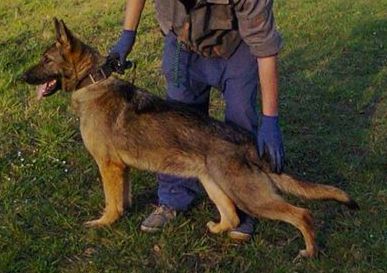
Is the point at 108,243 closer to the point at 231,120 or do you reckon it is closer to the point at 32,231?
the point at 32,231

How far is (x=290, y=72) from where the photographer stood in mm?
7777

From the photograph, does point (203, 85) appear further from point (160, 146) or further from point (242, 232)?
point (242, 232)

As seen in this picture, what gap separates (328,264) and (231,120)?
102 cm

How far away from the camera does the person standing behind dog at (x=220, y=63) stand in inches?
161

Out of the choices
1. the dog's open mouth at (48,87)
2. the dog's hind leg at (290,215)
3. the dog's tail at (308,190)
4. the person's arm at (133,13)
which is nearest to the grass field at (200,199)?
the dog's hind leg at (290,215)

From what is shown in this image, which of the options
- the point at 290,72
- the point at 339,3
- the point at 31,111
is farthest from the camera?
the point at 339,3

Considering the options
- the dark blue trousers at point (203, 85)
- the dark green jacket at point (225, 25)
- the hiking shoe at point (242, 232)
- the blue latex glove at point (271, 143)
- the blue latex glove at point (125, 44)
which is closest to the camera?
the dark green jacket at point (225, 25)

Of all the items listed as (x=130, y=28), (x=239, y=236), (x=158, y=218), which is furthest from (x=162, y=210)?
(x=130, y=28)

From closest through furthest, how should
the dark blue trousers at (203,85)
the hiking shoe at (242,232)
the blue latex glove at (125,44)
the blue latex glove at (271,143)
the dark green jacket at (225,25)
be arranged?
the dark green jacket at (225,25) → the blue latex glove at (271,143) → the dark blue trousers at (203,85) → the hiking shoe at (242,232) → the blue latex glove at (125,44)

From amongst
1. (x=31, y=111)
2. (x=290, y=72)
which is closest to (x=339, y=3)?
(x=290, y=72)

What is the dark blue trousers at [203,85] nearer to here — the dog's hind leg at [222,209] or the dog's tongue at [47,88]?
the dog's hind leg at [222,209]

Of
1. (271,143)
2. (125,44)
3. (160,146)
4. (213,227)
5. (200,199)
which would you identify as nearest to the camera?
(271,143)

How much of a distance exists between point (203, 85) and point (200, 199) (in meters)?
0.80

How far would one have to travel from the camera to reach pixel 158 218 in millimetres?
4621
